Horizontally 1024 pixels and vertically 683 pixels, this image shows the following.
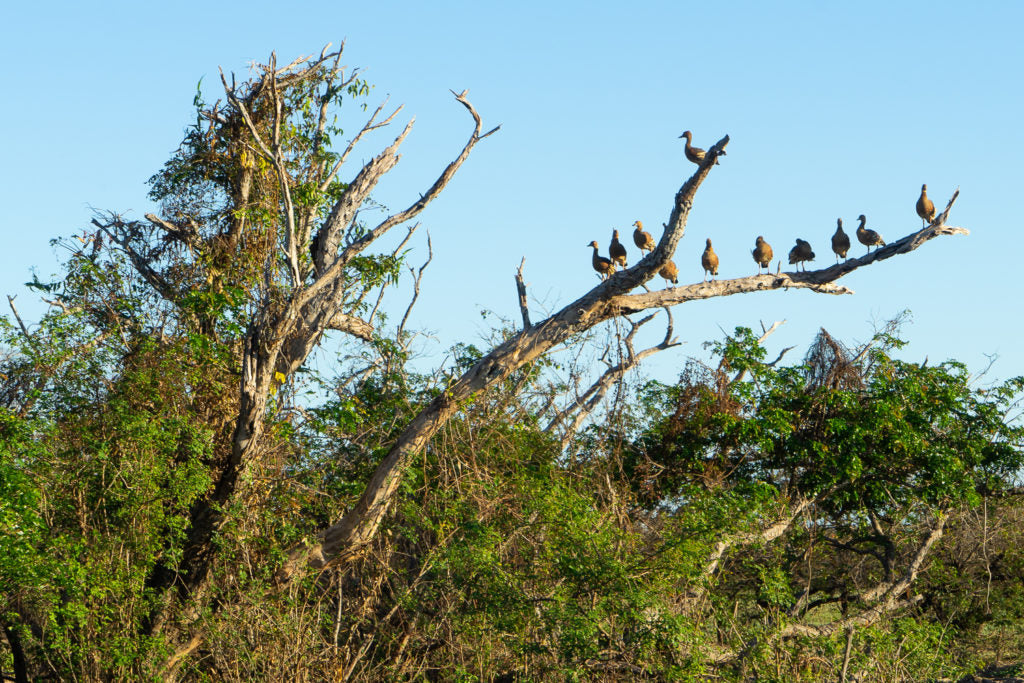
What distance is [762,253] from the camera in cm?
1335

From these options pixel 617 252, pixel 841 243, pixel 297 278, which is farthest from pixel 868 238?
pixel 297 278

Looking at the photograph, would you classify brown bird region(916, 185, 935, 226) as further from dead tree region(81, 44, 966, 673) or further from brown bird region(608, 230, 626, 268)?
brown bird region(608, 230, 626, 268)

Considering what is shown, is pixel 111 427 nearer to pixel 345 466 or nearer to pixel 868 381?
pixel 345 466

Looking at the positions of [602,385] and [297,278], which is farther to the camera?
[602,385]

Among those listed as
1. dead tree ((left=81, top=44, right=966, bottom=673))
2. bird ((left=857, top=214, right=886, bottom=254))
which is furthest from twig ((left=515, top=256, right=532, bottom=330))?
bird ((left=857, top=214, right=886, bottom=254))

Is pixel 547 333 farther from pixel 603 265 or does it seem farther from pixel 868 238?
pixel 868 238

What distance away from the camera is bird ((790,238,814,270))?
1392 centimetres

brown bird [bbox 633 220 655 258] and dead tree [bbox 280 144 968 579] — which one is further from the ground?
brown bird [bbox 633 220 655 258]

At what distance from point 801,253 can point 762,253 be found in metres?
0.95

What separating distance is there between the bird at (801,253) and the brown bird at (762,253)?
0.78m

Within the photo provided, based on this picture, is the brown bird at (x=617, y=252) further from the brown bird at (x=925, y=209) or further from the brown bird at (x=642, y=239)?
the brown bird at (x=925, y=209)

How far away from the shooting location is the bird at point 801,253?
13.9 metres

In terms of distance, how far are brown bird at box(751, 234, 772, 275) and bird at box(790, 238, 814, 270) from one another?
2.56 ft

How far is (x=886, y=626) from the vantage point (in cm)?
1224
